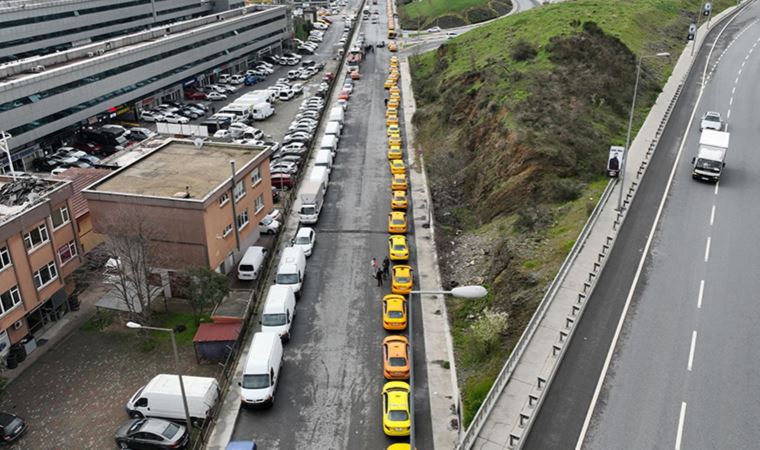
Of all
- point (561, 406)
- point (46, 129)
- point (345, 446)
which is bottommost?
point (345, 446)

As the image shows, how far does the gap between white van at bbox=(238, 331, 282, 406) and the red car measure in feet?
232

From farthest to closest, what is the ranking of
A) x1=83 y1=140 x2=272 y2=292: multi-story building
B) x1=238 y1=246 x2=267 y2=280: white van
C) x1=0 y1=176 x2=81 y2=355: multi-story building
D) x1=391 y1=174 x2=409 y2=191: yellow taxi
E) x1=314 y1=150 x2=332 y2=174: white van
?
x1=314 y1=150 x2=332 y2=174: white van < x1=391 y1=174 x2=409 y2=191: yellow taxi < x1=238 y1=246 x2=267 y2=280: white van < x1=83 y1=140 x2=272 y2=292: multi-story building < x1=0 y1=176 x2=81 y2=355: multi-story building

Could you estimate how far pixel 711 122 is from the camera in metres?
52.8

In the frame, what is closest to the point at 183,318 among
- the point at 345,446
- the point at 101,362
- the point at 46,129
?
the point at 101,362

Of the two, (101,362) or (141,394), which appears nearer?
(141,394)

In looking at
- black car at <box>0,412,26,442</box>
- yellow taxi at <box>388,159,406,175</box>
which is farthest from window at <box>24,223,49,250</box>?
yellow taxi at <box>388,159,406,175</box>

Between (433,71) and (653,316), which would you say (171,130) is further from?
(653,316)

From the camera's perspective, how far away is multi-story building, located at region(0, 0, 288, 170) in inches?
2377

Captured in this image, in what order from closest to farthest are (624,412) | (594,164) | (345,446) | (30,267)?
1. (624,412)
2. (345,446)
3. (30,267)
4. (594,164)

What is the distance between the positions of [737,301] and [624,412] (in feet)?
36.2

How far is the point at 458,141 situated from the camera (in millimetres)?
62438

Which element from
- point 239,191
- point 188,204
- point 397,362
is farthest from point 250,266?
point 397,362

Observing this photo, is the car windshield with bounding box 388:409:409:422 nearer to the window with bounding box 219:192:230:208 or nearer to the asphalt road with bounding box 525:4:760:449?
the asphalt road with bounding box 525:4:760:449

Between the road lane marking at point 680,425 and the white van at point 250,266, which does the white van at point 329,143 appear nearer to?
the white van at point 250,266
